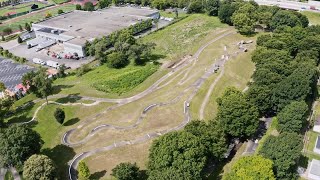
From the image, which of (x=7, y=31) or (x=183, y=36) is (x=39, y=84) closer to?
(x=183, y=36)

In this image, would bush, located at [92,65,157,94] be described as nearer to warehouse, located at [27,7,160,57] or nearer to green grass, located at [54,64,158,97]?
green grass, located at [54,64,158,97]

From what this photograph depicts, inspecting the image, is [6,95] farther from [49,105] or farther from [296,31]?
[296,31]

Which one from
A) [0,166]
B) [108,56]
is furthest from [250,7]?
[0,166]

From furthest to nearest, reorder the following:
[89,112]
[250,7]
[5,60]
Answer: [250,7], [5,60], [89,112]

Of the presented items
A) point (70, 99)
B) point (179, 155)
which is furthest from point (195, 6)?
point (179, 155)

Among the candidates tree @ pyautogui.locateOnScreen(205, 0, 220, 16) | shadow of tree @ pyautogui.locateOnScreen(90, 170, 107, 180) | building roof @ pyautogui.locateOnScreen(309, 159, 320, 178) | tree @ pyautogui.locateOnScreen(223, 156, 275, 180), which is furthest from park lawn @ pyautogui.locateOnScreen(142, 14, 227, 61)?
tree @ pyautogui.locateOnScreen(223, 156, 275, 180)

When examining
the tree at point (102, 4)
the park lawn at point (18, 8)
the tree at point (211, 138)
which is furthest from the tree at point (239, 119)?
the park lawn at point (18, 8)

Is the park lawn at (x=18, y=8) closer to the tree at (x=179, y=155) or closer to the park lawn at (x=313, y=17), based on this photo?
the park lawn at (x=313, y=17)
